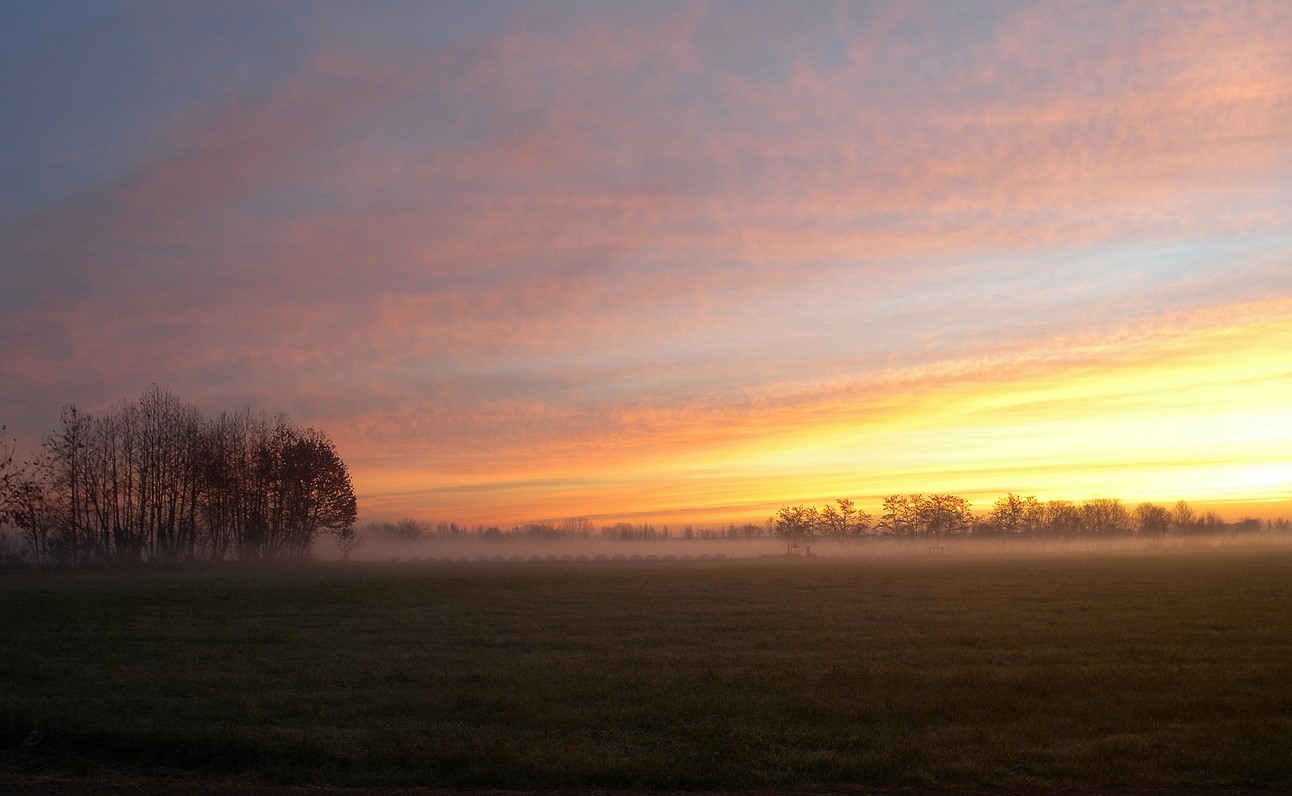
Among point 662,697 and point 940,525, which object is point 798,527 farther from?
point 662,697

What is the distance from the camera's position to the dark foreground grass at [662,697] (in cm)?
1239

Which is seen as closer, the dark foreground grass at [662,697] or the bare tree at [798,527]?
the dark foreground grass at [662,697]

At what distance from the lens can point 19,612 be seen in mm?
30156

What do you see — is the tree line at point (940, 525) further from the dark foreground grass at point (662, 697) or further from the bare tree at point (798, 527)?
the dark foreground grass at point (662, 697)

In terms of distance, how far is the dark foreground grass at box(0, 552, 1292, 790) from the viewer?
1239 cm

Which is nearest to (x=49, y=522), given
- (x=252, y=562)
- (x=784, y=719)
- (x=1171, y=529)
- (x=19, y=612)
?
(x=252, y=562)

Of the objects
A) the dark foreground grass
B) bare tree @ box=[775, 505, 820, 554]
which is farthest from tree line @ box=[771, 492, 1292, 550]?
the dark foreground grass

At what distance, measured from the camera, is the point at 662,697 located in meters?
16.4

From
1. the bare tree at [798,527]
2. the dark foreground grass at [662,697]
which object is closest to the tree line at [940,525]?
the bare tree at [798,527]

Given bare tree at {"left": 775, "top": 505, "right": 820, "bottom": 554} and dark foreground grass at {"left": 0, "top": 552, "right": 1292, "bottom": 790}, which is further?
bare tree at {"left": 775, "top": 505, "right": 820, "bottom": 554}

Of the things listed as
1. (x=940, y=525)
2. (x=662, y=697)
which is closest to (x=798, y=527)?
(x=940, y=525)

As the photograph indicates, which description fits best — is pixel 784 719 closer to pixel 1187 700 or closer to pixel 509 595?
pixel 1187 700

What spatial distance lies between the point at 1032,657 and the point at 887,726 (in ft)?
25.7

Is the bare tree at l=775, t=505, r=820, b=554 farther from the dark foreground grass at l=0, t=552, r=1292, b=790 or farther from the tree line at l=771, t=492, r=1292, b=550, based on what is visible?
the dark foreground grass at l=0, t=552, r=1292, b=790
